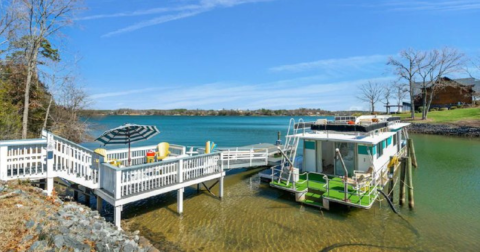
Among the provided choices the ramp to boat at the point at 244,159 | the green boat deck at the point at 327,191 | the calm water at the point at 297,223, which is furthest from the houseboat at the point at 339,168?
the ramp to boat at the point at 244,159

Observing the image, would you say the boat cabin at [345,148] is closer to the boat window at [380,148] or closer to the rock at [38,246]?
the boat window at [380,148]

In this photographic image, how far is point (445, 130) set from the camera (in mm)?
38719

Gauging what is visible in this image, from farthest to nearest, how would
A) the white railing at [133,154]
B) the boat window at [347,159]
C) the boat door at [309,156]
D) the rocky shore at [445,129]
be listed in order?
the rocky shore at [445,129], the boat door at [309,156], the boat window at [347,159], the white railing at [133,154]

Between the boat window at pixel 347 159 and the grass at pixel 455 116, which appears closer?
the boat window at pixel 347 159

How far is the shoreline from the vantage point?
1405 inches

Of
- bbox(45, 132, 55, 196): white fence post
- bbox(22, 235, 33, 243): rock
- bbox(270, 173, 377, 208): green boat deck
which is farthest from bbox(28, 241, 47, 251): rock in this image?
bbox(270, 173, 377, 208): green boat deck

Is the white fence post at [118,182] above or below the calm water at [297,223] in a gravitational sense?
above

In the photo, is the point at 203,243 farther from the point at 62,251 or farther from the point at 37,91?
the point at 37,91

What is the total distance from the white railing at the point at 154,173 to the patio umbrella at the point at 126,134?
201 centimetres

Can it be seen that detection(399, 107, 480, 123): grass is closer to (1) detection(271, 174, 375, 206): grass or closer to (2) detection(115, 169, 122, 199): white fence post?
(1) detection(271, 174, 375, 206): grass

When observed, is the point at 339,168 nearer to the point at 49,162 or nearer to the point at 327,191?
the point at 327,191

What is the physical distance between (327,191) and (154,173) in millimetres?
6968

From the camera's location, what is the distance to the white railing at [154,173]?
26.6ft

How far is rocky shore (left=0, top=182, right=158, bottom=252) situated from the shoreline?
4632 centimetres
